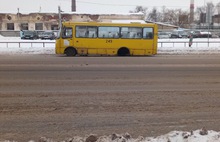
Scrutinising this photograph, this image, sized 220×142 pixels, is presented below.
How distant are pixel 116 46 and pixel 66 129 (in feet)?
53.1

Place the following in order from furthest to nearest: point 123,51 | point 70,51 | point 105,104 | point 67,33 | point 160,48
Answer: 1. point 160,48
2. point 123,51
3. point 70,51
4. point 67,33
5. point 105,104

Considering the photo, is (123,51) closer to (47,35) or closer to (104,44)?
(104,44)

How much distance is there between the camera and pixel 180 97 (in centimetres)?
782

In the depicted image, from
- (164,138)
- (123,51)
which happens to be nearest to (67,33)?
(123,51)

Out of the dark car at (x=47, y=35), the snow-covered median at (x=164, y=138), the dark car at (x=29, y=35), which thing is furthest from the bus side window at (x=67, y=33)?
the dark car at (x=29, y=35)

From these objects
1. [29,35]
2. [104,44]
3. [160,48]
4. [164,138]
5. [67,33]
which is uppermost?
[29,35]

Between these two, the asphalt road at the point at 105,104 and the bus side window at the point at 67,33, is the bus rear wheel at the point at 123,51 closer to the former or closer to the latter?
the bus side window at the point at 67,33

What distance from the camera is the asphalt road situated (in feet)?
18.0

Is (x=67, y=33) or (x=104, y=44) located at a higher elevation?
(x=67, y=33)

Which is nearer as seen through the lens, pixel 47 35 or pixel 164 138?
pixel 164 138

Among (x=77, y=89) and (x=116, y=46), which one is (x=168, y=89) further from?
(x=116, y=46)

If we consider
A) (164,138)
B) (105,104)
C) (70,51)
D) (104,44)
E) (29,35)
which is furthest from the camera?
(29,35)

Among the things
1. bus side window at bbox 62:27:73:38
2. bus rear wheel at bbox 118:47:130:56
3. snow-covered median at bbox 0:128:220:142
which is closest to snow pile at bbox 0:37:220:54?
bus side window at bbox 62:27:73:38

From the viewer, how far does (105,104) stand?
7090mm
